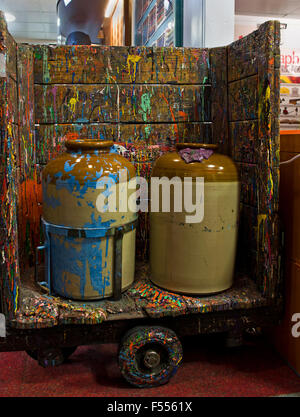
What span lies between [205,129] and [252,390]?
137 cm

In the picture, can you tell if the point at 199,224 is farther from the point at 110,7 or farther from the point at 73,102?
the point at 110,7

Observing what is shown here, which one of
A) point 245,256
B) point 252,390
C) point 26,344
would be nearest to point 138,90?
point 245,256

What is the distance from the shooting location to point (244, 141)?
208 cm

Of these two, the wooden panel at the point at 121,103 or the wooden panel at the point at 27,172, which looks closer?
the wooden panel at the point at 27,172

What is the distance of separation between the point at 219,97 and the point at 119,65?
577mm

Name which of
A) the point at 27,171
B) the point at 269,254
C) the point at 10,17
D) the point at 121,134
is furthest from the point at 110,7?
the point at 10,17

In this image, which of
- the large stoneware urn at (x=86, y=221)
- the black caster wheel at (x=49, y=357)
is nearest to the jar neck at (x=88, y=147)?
the large stoneware urn at (x=86, y=221)

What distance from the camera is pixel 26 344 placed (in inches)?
69.8

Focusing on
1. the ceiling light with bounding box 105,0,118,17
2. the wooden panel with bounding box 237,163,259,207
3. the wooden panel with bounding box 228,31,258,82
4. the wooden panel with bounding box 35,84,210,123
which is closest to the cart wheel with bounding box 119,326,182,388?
the wooden panel with bounding box 237,163,259,207

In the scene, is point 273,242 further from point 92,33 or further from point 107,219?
point 92,33

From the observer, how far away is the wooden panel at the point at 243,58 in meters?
1.91

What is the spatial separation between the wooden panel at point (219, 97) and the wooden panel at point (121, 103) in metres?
0.05

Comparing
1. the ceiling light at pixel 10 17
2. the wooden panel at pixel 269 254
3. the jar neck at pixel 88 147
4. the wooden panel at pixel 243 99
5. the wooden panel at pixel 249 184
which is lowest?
the wooden panel at pixel 269 254

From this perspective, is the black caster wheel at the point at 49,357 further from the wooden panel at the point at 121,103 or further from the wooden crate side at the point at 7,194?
the wooden panel at the point at 121,103
